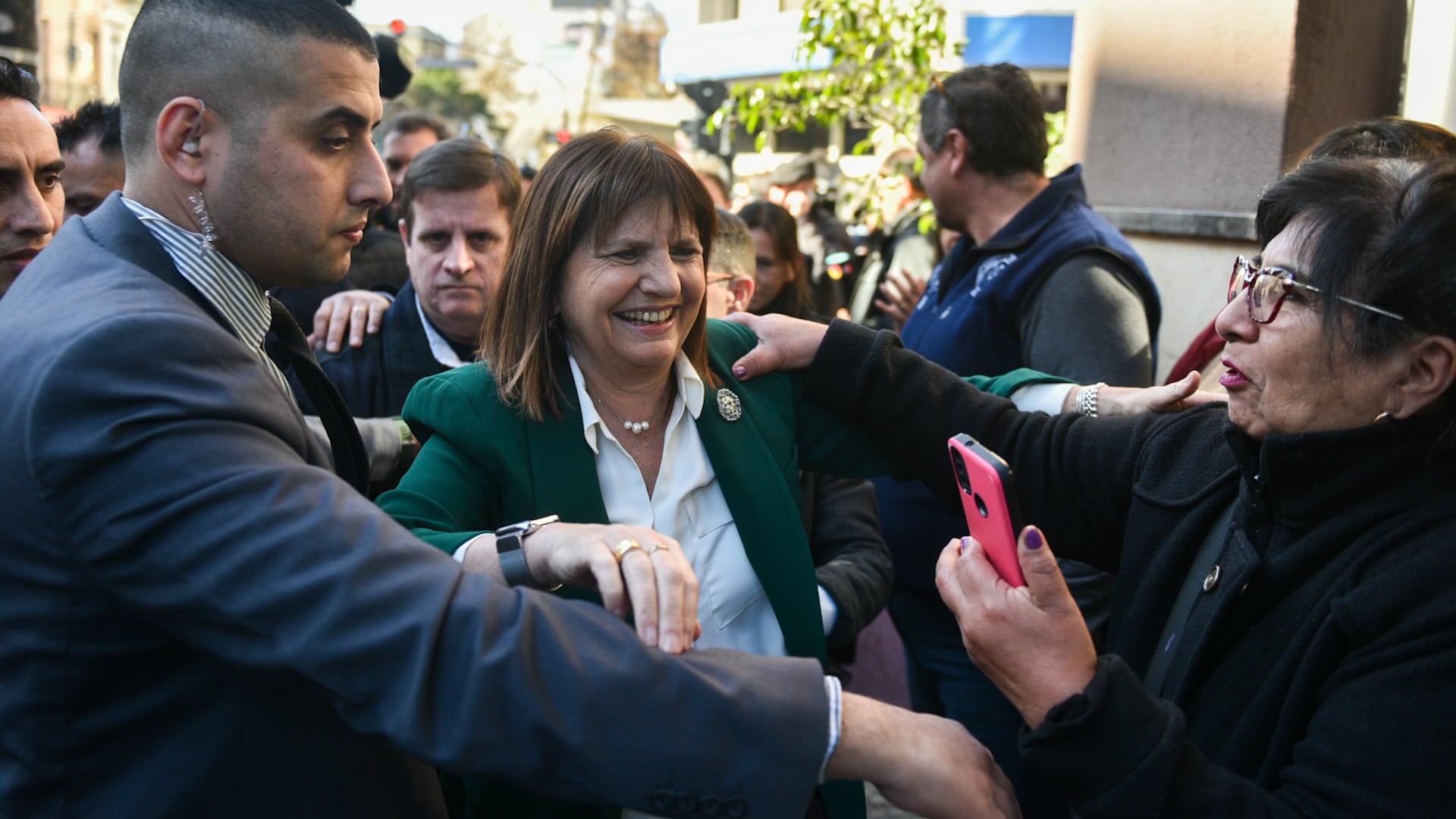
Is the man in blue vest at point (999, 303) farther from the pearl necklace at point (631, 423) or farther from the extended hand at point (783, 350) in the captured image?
the pearl necklace at point (631, 423)

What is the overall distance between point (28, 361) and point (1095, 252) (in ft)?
9.65

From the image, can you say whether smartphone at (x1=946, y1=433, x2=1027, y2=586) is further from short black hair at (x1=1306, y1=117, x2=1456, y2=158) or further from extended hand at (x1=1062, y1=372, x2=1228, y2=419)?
short black hair at (x1=1306, y1=117, x2=1456, y2=158)

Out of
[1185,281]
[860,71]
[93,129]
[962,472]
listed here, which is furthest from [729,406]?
[860,71]

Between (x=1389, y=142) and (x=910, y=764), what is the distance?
130 cm

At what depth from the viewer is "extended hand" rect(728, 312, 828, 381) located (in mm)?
2326

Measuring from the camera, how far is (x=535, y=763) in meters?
1.29

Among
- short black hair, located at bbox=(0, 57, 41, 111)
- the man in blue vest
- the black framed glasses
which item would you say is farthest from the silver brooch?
short black hair, located at bbox=(0, 57, 41, 111)

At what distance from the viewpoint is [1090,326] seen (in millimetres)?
3289

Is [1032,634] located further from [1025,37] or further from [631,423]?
[1025,37]

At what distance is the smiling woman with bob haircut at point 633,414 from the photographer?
2.07m

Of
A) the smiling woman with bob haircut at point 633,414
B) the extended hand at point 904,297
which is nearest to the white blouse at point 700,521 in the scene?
the smiling woman with bob haircut at point 633,414

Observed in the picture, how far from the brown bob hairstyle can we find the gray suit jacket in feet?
2.61

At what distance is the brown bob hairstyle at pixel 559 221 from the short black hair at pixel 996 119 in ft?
6.20

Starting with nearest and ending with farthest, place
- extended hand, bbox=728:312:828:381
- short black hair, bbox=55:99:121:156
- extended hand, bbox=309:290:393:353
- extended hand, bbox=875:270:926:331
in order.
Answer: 1. extended hand, bbox=728:312:828:381
2. extended hand, bbox=309:290:393:353
3. short black hair, bbox=55:99:121:156
4. extended hand, bbox=875:270:926:331
